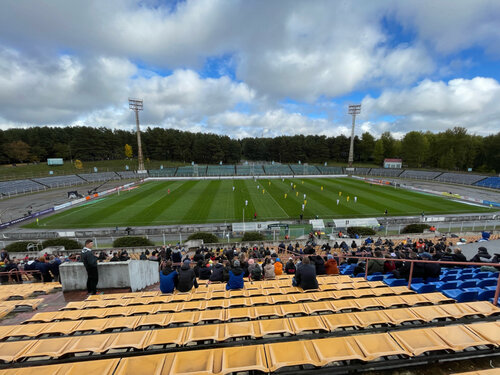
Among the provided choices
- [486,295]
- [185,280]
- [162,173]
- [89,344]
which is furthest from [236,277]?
[162,173]

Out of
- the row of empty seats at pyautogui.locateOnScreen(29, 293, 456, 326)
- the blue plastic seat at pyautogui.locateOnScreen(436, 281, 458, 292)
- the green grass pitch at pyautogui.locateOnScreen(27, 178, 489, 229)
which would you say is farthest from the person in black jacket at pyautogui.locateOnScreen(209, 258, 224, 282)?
the green grass pitch at pyautogui.locateOnScreen(27, 178, 489, 229)

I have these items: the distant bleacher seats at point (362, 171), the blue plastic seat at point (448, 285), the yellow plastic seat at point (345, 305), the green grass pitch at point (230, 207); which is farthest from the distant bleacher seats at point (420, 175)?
the yellow plastic seat at point (345, 305)

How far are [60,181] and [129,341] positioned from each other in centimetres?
6848

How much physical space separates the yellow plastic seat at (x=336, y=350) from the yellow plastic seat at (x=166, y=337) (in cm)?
205

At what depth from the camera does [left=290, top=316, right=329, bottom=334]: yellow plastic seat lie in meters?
3.72

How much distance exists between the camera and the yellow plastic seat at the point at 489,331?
10.6ft

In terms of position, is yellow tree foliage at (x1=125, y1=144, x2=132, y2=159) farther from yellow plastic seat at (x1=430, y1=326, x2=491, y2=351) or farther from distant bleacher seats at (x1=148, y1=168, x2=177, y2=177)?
yellow plastic seat at (x1=430, y1=326, x2=491, y2=351)

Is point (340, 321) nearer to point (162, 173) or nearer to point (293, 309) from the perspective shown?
point (293, 309)

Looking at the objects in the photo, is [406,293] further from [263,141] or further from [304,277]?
[263,141]

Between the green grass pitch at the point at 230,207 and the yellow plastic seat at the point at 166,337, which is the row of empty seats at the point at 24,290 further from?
the green grass pitch at the point at 230,207

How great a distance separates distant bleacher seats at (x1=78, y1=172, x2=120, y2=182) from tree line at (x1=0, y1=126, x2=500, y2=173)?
28166 mm

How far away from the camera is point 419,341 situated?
3.26m

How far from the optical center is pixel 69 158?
280 feet

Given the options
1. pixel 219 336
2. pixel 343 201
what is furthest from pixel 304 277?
pixel 343 201
